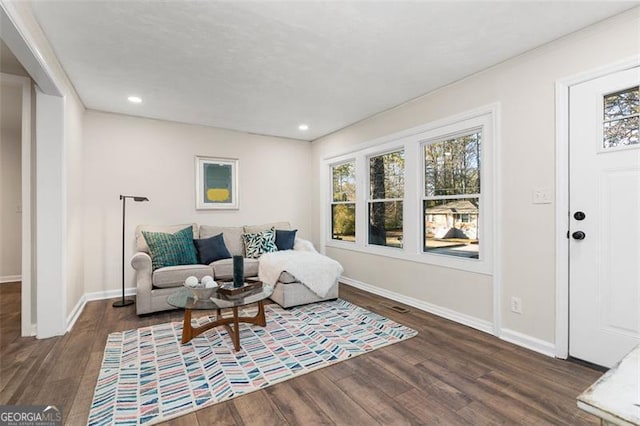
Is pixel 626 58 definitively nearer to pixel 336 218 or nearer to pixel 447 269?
pixel 447 269

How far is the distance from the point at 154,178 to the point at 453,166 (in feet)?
13.0

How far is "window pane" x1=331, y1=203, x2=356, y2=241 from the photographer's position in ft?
15.8

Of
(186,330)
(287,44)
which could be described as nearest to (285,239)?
(186,330)

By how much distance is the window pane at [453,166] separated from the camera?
312 cm

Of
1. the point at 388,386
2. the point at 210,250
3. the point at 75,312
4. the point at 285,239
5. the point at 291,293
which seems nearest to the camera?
the point at 388,386

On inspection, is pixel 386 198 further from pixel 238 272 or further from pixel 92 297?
pixel 92 297

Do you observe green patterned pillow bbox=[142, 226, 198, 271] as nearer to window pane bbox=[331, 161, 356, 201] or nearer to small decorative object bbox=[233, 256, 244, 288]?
small decorative object bbox=[233, 256, 244, 288]

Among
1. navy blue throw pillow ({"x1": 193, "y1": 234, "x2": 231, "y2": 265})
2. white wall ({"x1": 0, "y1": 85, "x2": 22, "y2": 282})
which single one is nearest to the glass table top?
navy blue throw pillow ({"x1": 193, "y1": 234, "x2": 231, "y2": 265})

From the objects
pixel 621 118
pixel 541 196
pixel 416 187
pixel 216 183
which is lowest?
pixel 541 196

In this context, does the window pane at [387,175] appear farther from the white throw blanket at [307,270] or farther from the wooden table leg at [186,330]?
the wooden table leg at [186,330]

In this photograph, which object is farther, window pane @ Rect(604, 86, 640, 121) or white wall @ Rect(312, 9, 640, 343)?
white wall @ Rect(312, 9, 640, 343)

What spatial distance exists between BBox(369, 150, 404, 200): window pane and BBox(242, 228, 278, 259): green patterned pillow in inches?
64.8

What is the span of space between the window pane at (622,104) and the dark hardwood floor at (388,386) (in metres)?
1.81

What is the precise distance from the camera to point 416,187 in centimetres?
365
